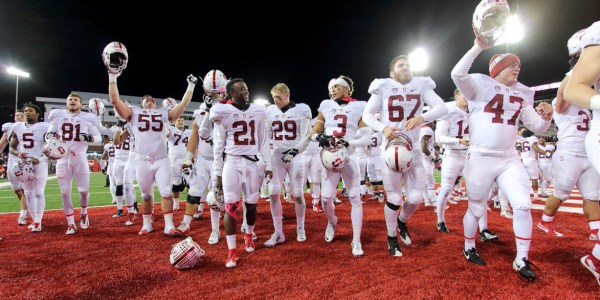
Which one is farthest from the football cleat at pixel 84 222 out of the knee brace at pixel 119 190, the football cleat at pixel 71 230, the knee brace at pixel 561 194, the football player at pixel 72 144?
the knee brace at pixel 561 194

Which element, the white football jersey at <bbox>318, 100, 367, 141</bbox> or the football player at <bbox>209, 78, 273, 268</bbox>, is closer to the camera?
the football player at <bbox>209, 78, 273, 268</bbox>

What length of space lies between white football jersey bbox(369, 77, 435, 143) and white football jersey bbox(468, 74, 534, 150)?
28.3 inches

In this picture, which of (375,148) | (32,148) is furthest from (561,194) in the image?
(32,148)

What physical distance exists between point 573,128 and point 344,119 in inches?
132

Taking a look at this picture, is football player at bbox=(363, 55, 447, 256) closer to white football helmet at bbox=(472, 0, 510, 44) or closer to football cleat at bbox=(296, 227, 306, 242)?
white football helmet at bbox=(472, 0, 510, 44)

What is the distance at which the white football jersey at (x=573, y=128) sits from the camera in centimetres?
446

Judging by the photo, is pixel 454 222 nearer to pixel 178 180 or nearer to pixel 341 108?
pixel 341 108

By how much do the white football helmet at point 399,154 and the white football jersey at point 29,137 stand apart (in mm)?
7514

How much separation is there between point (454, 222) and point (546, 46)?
33.4m

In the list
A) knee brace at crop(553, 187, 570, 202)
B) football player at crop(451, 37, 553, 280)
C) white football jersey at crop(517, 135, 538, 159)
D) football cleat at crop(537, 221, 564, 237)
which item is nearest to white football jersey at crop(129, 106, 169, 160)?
football player at crop(451, 37, 553, 280)

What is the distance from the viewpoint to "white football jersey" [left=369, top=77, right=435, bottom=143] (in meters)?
4.34

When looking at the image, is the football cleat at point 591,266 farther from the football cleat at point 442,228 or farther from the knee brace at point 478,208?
the football cleat at point 442,228

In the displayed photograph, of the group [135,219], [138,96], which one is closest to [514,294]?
[135,219]

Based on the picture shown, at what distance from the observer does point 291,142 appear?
18.1 ft
